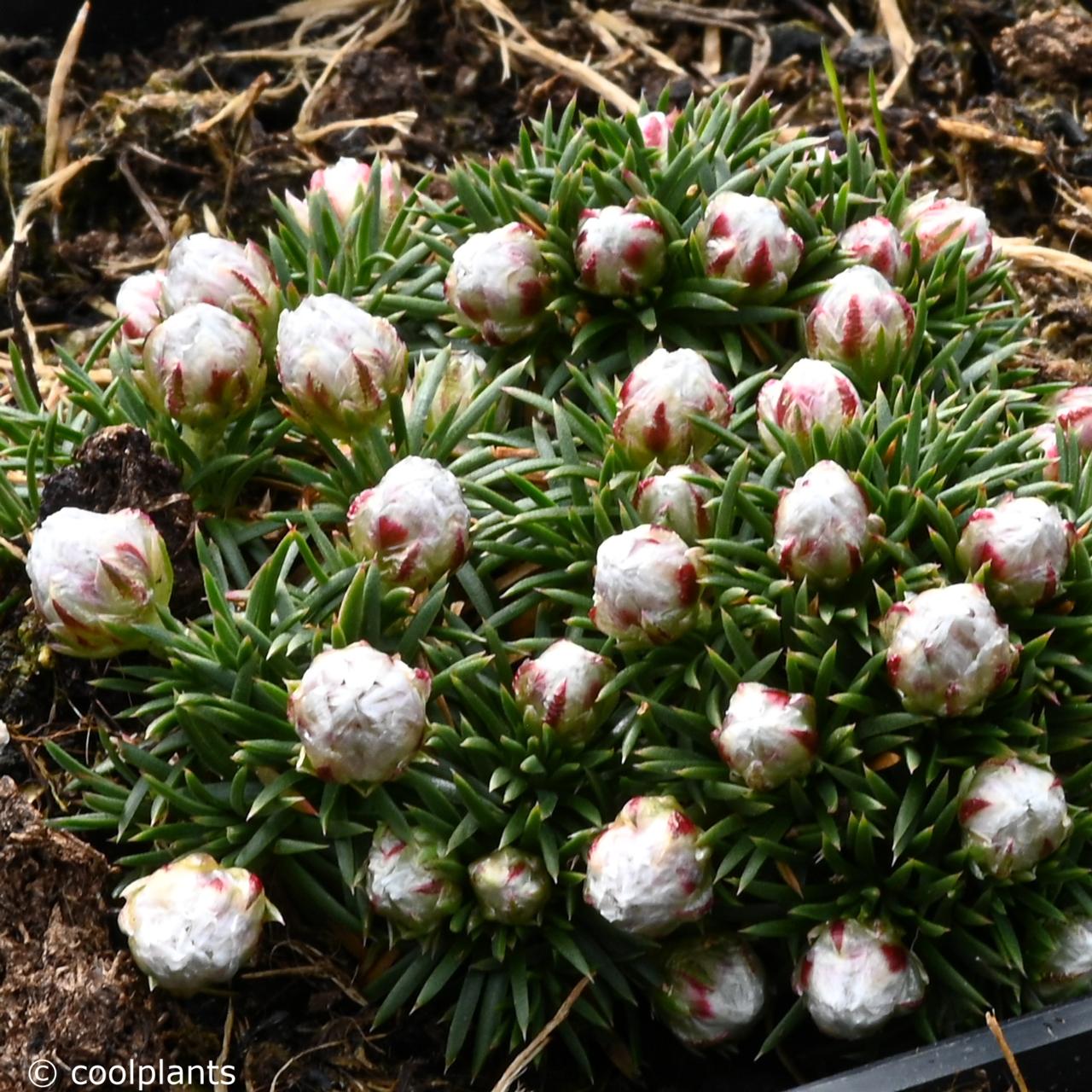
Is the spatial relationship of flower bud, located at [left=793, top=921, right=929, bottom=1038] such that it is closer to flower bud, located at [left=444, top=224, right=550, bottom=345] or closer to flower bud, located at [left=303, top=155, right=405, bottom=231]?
flower bud, located at [left=444, top=224, right=550, bottom=345]

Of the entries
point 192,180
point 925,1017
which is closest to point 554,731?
point 925,1017

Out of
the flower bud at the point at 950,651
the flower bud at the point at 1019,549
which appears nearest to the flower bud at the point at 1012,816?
the flower bud at the point at 950,651

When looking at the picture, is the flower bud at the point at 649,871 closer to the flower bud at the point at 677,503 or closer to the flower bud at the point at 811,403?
the flower bud at the point at 677,503

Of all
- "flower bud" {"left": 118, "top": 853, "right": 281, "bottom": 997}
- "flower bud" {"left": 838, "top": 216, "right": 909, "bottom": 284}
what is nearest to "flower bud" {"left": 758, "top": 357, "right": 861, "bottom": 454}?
"flower bud" {"left": 838, "top": 216, "right": 909, "bottom": 284}

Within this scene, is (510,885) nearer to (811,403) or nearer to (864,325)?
(811,403)

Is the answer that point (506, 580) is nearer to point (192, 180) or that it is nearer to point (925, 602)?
point (925, 602)

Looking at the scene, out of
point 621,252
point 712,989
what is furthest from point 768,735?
point 621,252

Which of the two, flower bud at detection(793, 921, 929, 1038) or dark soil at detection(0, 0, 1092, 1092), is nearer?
flower bud at detection(793, 921, 929, 1038)
